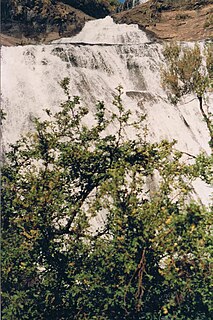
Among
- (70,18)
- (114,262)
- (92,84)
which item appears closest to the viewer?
(114,262)

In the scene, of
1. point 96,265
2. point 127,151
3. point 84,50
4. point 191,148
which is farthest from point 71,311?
point 84,50

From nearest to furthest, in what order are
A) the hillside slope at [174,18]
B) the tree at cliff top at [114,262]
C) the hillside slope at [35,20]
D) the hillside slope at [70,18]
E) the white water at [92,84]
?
the tree at cliff top at [114,262] → the white water at [92,84] → the hillside slope at [174,18] → the hillside slope at [70,18] → the hillside slope at [35,20]

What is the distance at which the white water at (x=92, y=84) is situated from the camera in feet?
76.9

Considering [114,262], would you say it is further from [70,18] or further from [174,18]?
[70,18]

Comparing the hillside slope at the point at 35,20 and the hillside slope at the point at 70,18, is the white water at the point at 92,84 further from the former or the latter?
the hillside slope at the point at 35,20

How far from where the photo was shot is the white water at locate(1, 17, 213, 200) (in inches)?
923

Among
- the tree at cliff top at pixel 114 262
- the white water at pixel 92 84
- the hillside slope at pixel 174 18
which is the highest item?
the hillside slope at pixel 174 18

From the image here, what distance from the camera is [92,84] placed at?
25.5m

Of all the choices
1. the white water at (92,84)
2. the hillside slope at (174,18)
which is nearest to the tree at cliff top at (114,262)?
the white water at (92,84)

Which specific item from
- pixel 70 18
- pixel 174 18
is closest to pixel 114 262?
pixel 174 18

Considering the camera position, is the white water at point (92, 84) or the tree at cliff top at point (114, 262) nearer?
the tree at cliff top at point (114, 262)

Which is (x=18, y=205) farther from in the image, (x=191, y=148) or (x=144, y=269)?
A: (x=191, y=148)

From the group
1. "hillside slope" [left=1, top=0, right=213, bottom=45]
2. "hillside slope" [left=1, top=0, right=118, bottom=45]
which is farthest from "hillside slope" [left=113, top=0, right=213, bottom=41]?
"hillside slope" [left=1, top=0, right=118, bottom=45]

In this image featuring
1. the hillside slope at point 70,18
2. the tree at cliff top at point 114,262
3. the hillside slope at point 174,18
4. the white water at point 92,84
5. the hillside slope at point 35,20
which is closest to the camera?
the tree at cliff top at point 114,262
